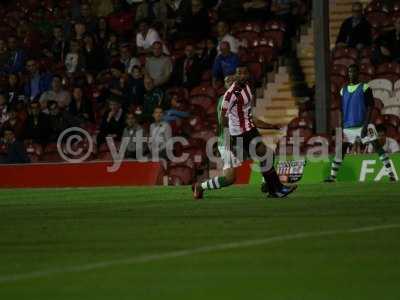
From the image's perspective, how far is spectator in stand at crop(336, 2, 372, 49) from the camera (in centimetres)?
2580

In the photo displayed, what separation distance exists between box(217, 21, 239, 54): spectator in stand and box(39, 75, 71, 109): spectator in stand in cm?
403

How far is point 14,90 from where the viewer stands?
30609mm

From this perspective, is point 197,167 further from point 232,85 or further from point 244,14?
point 232,85

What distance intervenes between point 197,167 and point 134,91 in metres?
3.39

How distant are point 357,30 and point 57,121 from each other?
724cm

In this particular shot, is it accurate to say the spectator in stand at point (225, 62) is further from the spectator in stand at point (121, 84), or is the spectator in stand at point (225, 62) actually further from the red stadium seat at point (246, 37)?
the spectator in stand at point (121, 84)

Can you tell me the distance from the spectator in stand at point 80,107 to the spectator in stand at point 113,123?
4.26ft

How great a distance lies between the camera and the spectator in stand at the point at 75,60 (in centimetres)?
3023

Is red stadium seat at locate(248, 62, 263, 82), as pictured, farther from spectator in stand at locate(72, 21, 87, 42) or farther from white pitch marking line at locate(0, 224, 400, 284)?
white pitch marking line at locate(0, 224, 400, 284)

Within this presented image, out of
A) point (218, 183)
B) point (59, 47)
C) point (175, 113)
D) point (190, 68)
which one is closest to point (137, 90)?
point (190, 68)

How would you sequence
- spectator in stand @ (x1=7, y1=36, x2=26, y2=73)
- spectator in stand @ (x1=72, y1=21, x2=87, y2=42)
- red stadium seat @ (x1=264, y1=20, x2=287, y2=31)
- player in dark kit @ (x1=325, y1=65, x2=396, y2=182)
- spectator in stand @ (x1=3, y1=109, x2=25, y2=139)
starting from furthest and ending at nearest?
spectator in stand @ (x1=7, y1=36, x2=26, y2=73), spectator in stand @ (x1=72, y1=21, x2=87, y2=42), spectator in stand @ (x1=3, y1=109, x2=25, y2=139), red stadium seat @ (x1=264, y1=20, x2=287, y2=31), player in dark kit @ (x1=325, y1=65, x2=396, y2=182)

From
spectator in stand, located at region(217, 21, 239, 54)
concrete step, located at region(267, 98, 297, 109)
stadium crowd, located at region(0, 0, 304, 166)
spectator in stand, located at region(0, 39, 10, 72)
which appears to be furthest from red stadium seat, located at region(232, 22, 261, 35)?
spectator in stand, located at region(0, 39, 10, 72)

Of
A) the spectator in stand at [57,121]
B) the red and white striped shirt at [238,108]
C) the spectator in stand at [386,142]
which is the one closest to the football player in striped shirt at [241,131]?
the red and white striped shirt at [238,108]

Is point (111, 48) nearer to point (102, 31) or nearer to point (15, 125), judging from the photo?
point (102, 31)
